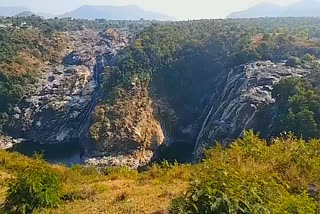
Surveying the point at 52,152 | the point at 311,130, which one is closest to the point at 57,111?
the point at 52,152

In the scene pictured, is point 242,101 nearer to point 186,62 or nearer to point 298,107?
point 298,107

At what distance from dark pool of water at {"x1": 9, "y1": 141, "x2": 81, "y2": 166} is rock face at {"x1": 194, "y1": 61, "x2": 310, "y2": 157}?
591 inches

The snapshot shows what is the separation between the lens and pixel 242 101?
153 ft

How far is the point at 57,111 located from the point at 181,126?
17.2 metres

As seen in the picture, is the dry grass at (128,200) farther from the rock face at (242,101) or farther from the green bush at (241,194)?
the rock face at (242,101)

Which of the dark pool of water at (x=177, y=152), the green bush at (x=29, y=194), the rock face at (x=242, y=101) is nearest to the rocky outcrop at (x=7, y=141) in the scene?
the dark pool of water at (x=177, y=152)

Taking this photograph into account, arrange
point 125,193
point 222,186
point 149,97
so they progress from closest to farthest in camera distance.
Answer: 1. point 222,186
2. point 125,193
3. point 149,97

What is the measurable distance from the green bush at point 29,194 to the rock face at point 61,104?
4119 cm

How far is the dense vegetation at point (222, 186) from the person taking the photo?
395 inches

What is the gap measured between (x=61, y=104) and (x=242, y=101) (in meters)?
27.1

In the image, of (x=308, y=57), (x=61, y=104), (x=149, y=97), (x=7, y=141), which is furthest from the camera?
(x=61, y=104)

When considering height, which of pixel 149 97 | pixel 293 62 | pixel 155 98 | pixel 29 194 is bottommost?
pixel 155 98

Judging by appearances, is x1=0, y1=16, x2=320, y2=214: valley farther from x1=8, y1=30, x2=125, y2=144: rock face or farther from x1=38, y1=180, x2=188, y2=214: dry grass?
x1=38, y1=180, x2=188, y2=214: dry grass

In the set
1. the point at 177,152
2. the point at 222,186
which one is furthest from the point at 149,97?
the point at 222,186
